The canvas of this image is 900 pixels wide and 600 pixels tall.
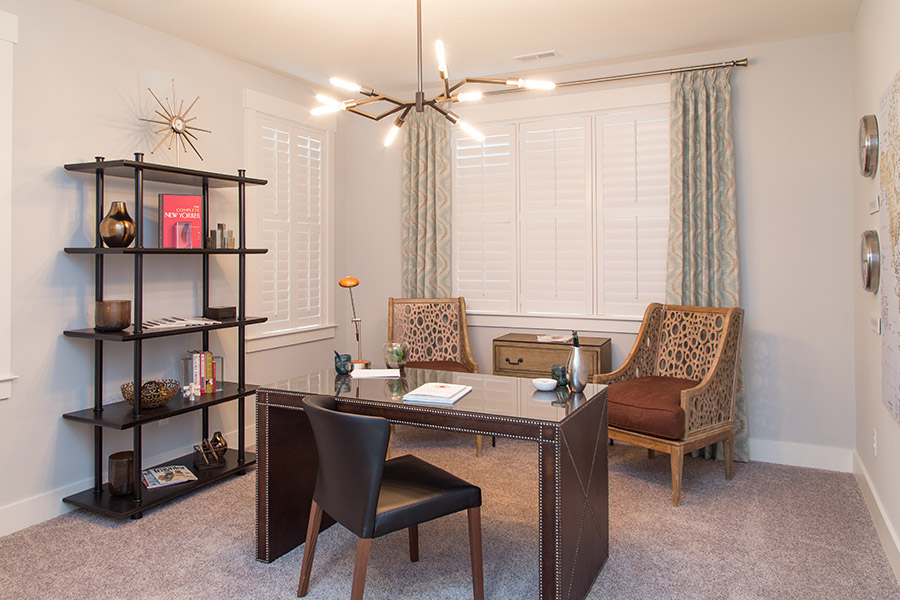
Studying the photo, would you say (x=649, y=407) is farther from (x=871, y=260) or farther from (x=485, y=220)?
(x=485, y=220)

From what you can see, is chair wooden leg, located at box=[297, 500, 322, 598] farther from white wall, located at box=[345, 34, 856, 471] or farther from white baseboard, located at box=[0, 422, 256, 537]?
white wall, located at box=[345, 34, 856, 471]

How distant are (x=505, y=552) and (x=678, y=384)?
164cm

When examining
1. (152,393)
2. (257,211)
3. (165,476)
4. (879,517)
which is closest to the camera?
(879,517)

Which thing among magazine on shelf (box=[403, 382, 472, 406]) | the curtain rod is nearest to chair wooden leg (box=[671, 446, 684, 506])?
magazine on shelf (box=[403, 382, 472, 406])

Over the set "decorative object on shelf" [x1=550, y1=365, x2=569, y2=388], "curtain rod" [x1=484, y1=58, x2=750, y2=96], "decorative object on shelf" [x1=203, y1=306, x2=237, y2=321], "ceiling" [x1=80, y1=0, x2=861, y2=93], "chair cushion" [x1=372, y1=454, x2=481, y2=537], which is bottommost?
"chair cushion" [x1=372, y1=454, x2=481, y2=537]

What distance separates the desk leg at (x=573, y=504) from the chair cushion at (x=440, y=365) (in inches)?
76.5

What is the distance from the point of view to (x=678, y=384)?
3727 mm

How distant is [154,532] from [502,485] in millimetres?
1858

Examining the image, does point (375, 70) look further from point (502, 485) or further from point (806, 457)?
point (806, 457)

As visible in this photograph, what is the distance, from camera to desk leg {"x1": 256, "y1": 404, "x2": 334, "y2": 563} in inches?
104

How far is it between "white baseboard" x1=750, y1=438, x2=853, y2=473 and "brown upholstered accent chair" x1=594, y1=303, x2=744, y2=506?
1.64 ft

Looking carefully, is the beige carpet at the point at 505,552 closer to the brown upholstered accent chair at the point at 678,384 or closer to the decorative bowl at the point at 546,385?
the brown upholstered accent chair at the point at 678,384

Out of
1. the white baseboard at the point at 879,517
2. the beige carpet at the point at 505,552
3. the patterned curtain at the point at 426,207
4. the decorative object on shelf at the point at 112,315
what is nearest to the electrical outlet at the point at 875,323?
the white baseboard at the point at 879,517

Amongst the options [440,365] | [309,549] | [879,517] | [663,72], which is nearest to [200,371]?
[440,365]
